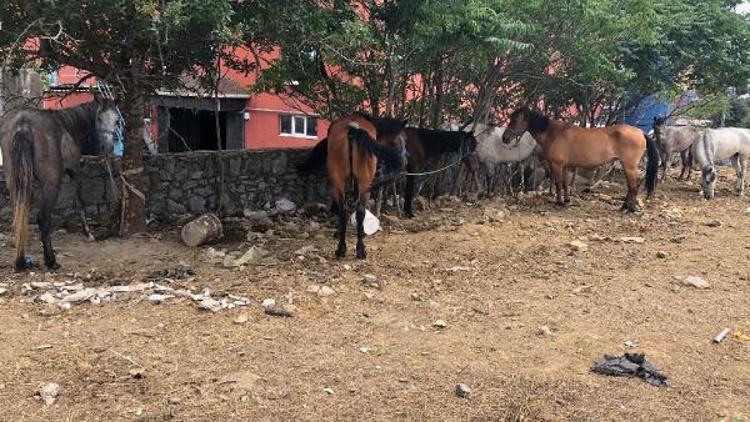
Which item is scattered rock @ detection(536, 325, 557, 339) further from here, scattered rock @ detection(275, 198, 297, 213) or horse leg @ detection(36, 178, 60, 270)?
scattered rock @ detection(275, 198, 297, 213)

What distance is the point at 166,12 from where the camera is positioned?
537 cm

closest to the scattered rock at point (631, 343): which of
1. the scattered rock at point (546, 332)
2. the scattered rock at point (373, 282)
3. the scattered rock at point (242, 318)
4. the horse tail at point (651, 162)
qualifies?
the scattered rock at point (546, 332)

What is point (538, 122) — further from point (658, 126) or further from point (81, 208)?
point (81, 208)

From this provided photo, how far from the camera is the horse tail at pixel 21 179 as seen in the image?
6664 millimetres

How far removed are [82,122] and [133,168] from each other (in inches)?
32.7

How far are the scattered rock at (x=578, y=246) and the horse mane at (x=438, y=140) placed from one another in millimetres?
3110

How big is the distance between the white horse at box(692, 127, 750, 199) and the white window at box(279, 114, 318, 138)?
45.6 feet

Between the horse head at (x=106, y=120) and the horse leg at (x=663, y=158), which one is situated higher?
the horse head at (x=106, y=120)

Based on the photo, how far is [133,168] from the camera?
836 centimetres

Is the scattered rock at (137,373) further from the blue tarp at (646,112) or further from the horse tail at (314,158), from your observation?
the blue tarp at (646,112)

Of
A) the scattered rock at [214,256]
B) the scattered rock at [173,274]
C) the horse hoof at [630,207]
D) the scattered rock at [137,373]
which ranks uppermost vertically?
the horse hoof at [630,207]

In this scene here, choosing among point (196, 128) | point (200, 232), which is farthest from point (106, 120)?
point (196, 128)

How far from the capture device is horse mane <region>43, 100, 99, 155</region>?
7.66 metres

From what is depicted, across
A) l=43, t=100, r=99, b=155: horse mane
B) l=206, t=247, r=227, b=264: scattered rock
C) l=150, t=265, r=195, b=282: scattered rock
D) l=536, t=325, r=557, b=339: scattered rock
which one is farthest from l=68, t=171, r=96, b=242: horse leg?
l=536, t=325, r=557, b=339: scattered rock
